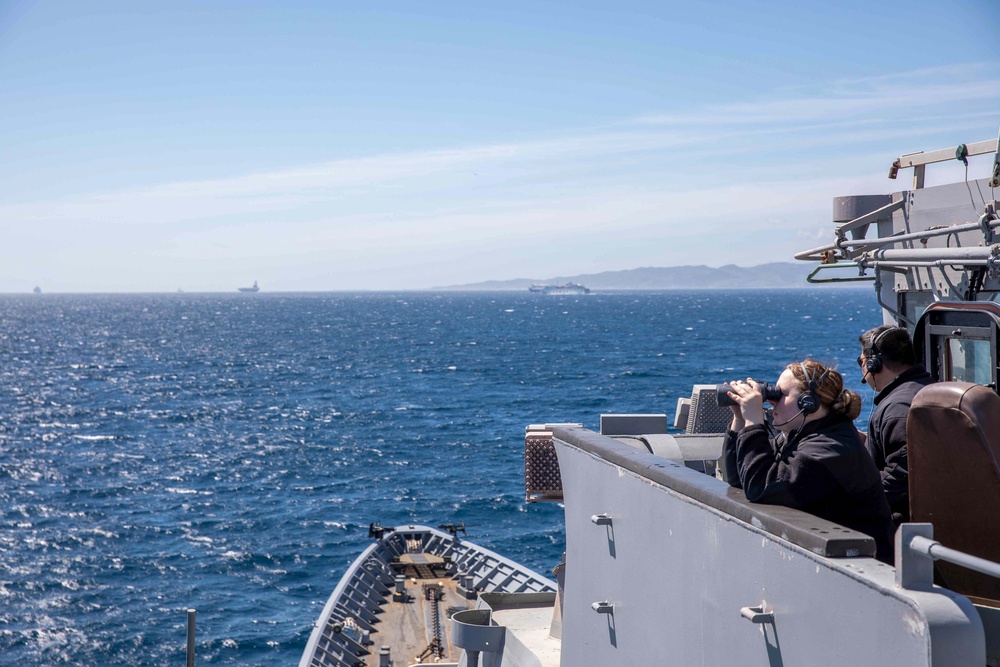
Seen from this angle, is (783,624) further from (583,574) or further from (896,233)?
(896,233)

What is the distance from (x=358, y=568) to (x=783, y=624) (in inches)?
790

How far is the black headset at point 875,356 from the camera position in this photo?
4.90 metres

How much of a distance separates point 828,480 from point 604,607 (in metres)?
1.91

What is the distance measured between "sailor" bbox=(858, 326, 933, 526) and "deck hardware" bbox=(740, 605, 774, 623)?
1.24 meters

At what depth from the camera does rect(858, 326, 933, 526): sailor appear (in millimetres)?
4180

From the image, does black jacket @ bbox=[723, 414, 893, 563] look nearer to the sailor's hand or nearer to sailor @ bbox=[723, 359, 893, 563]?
sailor @ bbox=[723, 359, 893, 563]

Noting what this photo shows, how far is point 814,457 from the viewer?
339cm

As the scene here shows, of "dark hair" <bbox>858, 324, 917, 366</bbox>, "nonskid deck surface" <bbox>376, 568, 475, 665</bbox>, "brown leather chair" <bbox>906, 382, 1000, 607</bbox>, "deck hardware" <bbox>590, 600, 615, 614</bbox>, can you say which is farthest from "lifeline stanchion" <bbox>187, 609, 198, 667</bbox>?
"brown leather chair" <bbox>906, 382, 1000, 607</bbox>

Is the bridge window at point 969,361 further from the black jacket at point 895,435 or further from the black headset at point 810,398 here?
the black headset at point 810,398

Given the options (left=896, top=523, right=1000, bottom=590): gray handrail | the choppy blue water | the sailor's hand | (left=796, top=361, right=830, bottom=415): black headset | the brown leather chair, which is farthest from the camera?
the choppy blue water

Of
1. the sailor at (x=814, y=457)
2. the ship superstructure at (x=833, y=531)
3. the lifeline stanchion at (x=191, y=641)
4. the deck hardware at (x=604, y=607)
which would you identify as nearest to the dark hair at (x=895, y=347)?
the ship superstructure at (x=833, y=531)

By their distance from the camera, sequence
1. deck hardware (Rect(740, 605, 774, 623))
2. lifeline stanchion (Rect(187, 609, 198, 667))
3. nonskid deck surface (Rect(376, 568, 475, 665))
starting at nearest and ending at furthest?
1. deck hardware (Rect(740, 605, 774, 623))
2. lifeline stanchion (Rect(187, 609, 198, 667))
3. nonskid deck surface (Rect(376, 568, 475, 665))

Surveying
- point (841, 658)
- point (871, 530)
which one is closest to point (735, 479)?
point (871, 530)

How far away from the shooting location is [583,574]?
538 centimetres
